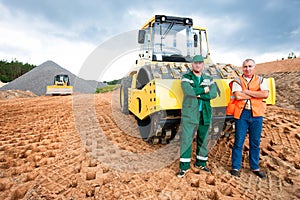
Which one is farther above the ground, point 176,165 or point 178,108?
point 178,108

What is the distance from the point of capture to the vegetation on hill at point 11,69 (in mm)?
37203

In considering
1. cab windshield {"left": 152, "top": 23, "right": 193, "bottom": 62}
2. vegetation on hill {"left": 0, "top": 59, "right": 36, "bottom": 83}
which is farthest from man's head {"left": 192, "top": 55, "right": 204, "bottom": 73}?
vegetation on hill {"left": 0, "top": 59, "right": 36, "bottom": 83}

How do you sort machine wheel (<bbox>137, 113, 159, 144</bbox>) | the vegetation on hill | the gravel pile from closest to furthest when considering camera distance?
machine wheel (<bbox>137, 113, 159, 144</bbox>), the gravel pile, the vegetation on hill

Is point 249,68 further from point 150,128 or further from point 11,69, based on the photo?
point 11,69

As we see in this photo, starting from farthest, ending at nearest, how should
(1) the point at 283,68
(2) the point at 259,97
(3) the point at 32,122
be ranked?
1. (1) the point at 283,68
2. (3) the point at 32,122
3. (2) the point at 259,97

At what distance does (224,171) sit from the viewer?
118 inches

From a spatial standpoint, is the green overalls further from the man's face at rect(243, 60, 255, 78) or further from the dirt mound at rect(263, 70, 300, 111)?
the dirt mound at rect(263, 70, 300, 111)

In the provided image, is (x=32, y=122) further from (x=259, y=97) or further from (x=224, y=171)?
(x=259, y=97)

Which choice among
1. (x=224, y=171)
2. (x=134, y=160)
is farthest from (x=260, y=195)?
(x=134, y=160)

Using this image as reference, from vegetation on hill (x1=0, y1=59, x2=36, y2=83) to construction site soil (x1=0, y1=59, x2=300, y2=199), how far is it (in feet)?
126

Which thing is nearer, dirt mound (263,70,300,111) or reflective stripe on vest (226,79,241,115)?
reflective stripe on vest (226,79,241,115)

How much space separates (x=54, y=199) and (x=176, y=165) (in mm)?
1615

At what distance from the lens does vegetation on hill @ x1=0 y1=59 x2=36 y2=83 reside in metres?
37.2

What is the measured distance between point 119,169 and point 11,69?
144ft
